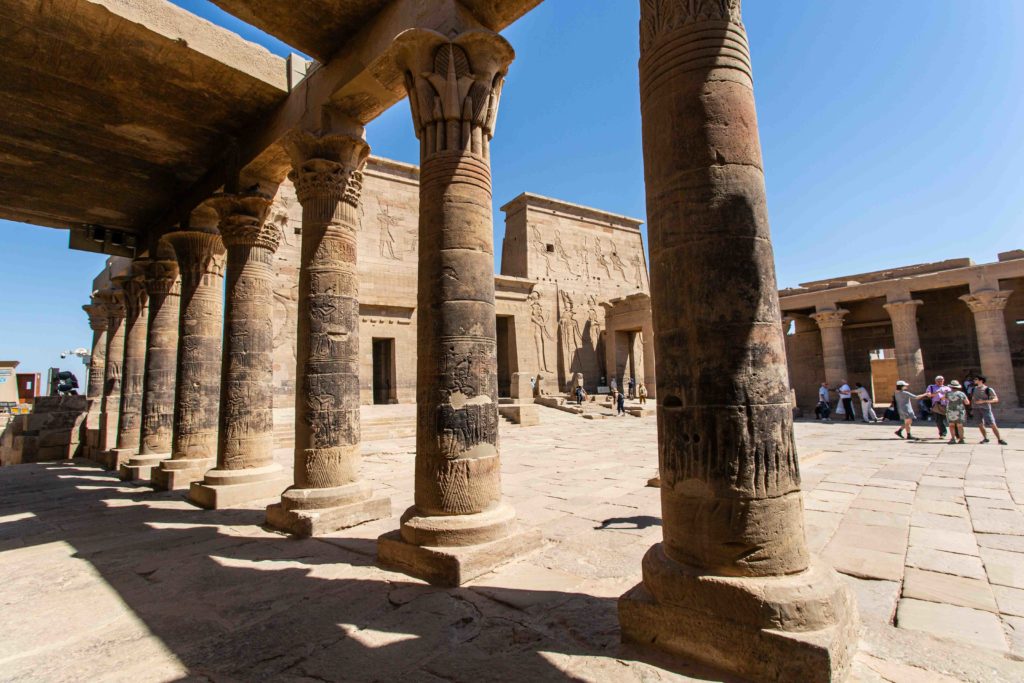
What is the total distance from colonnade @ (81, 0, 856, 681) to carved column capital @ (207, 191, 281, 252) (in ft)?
0.10

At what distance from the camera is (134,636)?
305cm

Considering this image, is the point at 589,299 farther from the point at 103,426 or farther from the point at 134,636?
the point at 134,636

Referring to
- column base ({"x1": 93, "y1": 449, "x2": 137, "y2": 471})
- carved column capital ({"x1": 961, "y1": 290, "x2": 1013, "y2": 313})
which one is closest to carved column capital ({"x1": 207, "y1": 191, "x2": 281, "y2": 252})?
column base ({"x1": 93, "y1": 449, "x2": 137, "y2": 471})

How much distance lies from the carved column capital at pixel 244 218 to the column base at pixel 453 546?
5168mm

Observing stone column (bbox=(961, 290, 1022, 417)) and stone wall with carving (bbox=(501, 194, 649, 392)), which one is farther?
stone wall with carving (bbox=(501, 194, 649, 392))

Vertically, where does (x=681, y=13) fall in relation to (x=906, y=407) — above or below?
above

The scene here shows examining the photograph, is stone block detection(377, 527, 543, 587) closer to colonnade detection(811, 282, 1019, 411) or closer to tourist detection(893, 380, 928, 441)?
tourist detection(893, 380, 928, 441)

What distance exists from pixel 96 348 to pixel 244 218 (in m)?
14.7

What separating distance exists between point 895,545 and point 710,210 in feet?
11.9

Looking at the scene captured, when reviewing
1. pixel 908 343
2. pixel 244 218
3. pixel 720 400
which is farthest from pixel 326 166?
pixel 908 343

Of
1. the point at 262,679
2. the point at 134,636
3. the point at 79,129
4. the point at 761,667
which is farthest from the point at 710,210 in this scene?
the point at 79,129

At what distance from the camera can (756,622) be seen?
2275 millimetres

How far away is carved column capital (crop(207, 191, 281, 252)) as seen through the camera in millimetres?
7266

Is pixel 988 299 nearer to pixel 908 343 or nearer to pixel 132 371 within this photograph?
pixel 908 343
